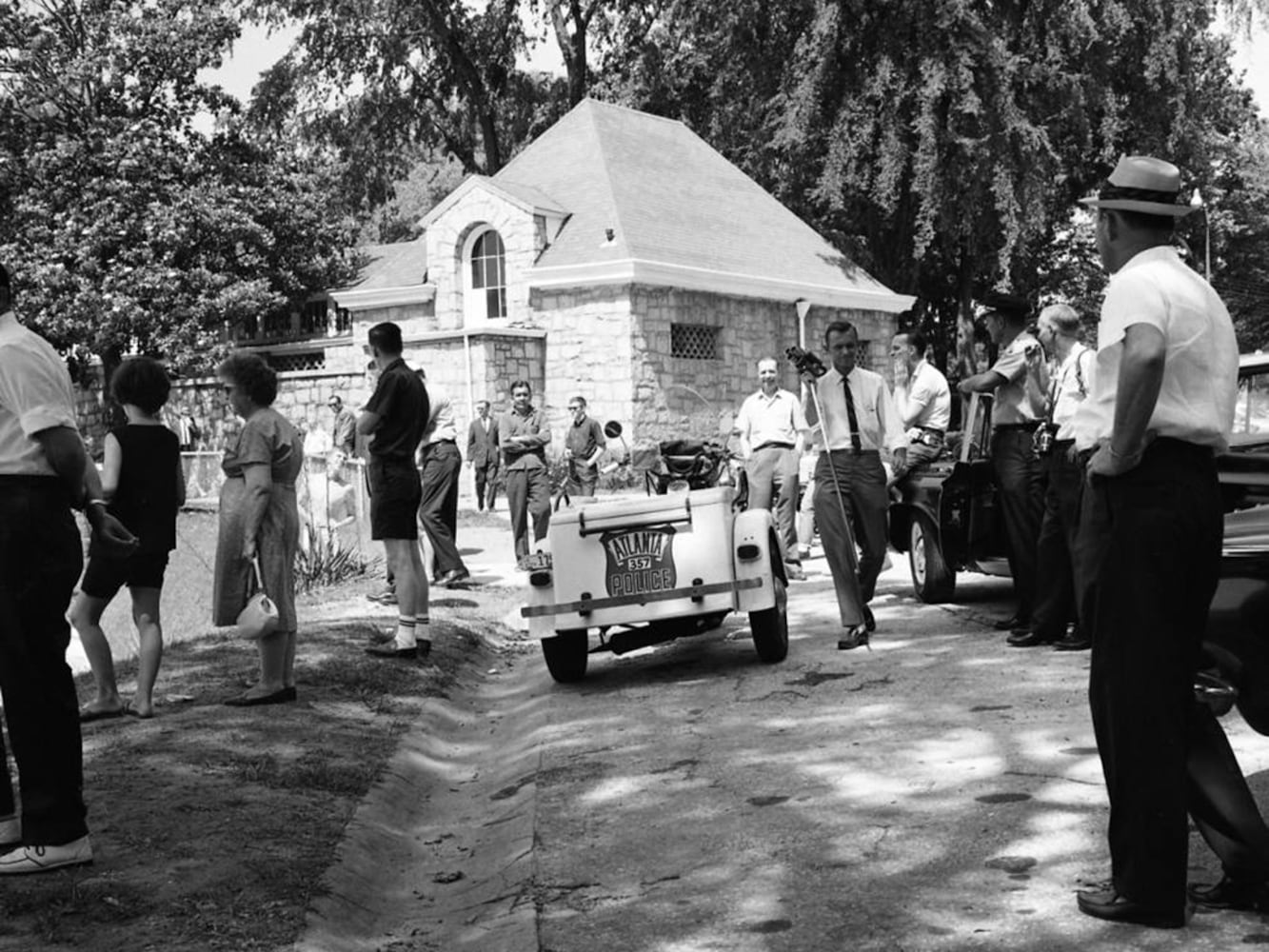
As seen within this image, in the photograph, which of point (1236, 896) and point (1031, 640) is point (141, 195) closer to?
point (1031, 640)

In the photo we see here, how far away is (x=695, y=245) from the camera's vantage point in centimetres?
2783

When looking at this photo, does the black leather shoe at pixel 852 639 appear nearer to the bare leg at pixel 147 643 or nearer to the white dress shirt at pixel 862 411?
the white dress shirt at pixel 862 411

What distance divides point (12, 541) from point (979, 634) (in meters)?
6.31

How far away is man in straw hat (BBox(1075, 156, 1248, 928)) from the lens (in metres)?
4.07

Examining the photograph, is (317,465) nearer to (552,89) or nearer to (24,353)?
(24,353)

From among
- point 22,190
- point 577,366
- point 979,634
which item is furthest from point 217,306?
point 979,634

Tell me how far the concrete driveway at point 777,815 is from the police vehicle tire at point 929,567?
155cm

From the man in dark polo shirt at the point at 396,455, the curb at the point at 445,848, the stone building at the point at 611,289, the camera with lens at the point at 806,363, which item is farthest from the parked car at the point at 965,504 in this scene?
the stone building at the point at 611,289

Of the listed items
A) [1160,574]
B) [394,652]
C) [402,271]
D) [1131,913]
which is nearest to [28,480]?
[1160,574]

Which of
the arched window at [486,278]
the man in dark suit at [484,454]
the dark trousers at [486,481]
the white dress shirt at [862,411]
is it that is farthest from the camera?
the arched window at [486,278]

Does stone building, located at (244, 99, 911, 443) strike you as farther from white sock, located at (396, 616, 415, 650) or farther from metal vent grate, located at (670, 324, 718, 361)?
white sock, located at (396, 616, 415, 650)

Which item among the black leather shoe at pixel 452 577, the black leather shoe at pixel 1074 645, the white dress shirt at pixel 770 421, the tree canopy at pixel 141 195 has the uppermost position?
the tree canopy at pixel 141 195

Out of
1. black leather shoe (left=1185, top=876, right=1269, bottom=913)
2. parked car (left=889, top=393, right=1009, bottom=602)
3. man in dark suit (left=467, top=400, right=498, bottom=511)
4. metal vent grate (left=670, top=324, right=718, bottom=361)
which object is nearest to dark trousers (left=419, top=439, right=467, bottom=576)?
parked car (left=889, top=393, right=1009, bottom=602)

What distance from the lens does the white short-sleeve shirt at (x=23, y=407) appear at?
496 centimetres
